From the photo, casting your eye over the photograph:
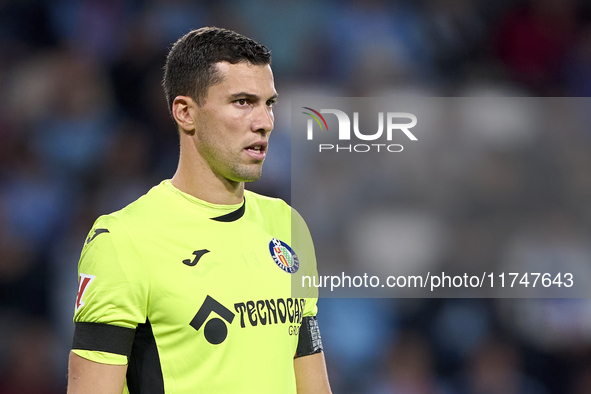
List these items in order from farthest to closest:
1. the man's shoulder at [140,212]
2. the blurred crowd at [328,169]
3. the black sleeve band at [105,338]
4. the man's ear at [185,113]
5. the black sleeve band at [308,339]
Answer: the blurred crowd at [328,169] < the black sleeve band at [308,339] < the man's ear at [185,113] < the man's shoulder at [140,212] < the black sleeve band at [105,338]

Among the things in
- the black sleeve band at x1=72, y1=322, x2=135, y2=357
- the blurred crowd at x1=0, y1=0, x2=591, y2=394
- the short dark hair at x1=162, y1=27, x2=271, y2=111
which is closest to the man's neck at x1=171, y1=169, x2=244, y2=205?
the short dark hair at x1=162, y1=27, x2=271, y2=111

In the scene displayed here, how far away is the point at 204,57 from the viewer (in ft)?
6.72

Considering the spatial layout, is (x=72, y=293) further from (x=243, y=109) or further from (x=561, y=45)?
(x=561, y=45)

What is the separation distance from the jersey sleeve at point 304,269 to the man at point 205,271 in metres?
0.01

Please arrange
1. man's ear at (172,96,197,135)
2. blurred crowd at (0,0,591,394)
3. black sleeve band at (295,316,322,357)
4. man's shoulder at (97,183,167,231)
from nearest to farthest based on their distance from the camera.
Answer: man's shoulder at (97,183,167,231), man's ear at (172,96,197,135), black sleeve band at (295,316,322,357), blurred crowd at (0,0,591,394)

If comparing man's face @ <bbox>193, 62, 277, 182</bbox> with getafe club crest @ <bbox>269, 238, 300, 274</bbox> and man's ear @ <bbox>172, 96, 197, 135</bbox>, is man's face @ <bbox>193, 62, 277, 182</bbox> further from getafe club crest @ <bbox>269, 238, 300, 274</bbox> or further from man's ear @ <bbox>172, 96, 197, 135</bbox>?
getafe club crest @ <bbox>269, 238, 300, 274</bbox>

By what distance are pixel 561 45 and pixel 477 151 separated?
3.67 ft

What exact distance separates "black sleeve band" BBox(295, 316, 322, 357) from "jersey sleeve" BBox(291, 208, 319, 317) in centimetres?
3

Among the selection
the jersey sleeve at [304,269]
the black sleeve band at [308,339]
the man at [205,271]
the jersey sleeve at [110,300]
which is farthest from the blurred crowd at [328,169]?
the jersey sleeve at [110,300]

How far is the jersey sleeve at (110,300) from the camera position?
1805mm

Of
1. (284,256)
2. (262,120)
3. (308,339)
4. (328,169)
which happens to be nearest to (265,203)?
(284,256)

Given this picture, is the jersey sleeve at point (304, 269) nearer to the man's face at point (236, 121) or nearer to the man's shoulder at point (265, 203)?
the man's shoulder at point (265, 203)

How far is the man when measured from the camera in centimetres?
183

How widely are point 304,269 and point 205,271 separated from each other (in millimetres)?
402
